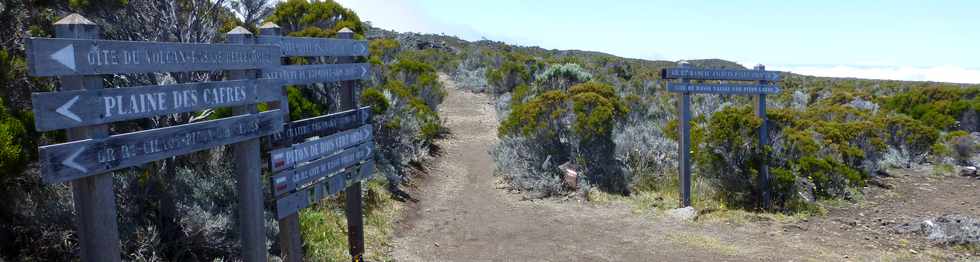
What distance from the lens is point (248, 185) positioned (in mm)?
3684

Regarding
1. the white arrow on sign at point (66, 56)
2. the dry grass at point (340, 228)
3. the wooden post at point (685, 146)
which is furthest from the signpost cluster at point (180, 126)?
the wooden post at point (685, 146)

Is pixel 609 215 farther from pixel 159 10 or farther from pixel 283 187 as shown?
pixel 159 10

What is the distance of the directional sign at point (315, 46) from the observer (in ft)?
14.1

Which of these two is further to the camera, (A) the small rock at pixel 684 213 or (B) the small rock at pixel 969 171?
(B) the small rock at pixel 969 171

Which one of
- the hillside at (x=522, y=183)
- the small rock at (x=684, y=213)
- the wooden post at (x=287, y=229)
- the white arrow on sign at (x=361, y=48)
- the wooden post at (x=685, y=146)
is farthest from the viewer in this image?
the wooden post at (x=685, y=146)

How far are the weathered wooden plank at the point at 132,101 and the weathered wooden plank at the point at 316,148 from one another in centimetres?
53

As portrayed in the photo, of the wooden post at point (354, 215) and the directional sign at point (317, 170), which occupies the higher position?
the directional sign at point (317, 170)

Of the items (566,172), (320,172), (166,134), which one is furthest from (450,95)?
(166,134)

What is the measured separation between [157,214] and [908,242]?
7020 mm

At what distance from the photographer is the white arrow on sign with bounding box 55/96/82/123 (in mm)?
2479

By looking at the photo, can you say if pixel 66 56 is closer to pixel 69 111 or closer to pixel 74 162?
pixel 69 111

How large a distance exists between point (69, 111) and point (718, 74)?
723 centimetres

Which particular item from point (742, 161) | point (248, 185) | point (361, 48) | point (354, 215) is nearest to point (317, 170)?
point (248, 185)

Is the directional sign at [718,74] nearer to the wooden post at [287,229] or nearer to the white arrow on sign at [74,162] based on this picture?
the wooden post at [287,229]
